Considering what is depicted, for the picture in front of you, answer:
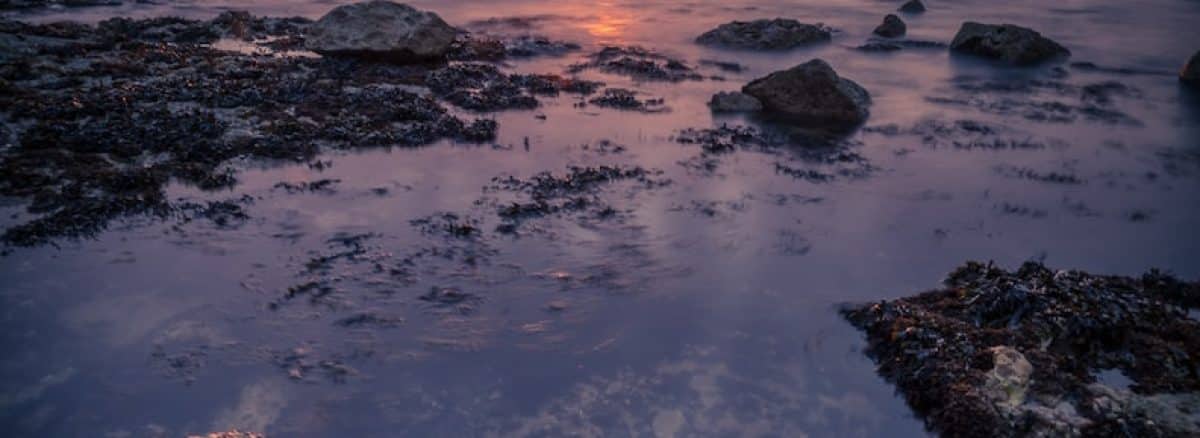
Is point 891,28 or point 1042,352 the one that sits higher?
point 891,28

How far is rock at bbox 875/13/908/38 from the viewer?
29.7 m

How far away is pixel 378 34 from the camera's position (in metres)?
20.3

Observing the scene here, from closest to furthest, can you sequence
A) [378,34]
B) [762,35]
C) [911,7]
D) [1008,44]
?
[378,34], [1008,44], [762,35], [911,7]

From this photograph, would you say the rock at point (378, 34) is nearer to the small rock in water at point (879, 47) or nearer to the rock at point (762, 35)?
the rock at point (762, 35)

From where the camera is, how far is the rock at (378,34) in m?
20.3

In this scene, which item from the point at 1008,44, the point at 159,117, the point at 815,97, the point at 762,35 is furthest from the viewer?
the point at 762,35

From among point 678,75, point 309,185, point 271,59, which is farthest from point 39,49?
point 678,75

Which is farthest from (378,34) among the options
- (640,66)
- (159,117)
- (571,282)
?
(571,282)

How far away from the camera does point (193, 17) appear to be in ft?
94.1

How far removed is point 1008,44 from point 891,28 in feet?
18.6

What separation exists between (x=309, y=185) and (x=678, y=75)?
1286 centimetres

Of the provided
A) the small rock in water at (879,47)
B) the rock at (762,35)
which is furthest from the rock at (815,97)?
the small rock in water at (879,47)

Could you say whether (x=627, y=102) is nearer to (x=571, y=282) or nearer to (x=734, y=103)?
(x=734, y=103)

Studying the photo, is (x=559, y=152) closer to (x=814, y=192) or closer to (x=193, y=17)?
(x=814, y=192)
